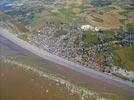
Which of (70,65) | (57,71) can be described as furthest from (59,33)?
(57,71)

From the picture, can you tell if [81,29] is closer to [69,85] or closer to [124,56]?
[124,56]

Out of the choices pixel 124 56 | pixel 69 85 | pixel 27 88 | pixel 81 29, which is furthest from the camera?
pixel 81 29

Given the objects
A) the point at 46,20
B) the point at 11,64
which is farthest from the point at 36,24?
the point at 11,64

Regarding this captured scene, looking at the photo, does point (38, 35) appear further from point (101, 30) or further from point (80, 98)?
point (80, 98)

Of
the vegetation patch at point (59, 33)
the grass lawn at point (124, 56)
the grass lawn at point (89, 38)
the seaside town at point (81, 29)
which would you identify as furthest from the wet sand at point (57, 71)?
the grass lawn at point (89, 38)

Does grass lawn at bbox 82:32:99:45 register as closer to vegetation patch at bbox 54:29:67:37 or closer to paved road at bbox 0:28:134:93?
vegetation patch at bbox 54:29:67:37
